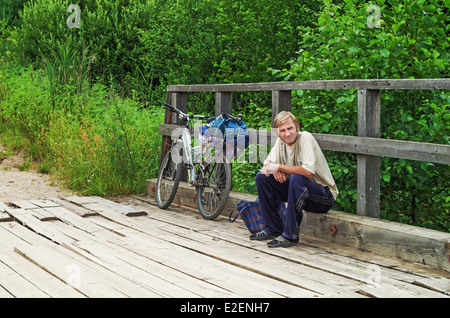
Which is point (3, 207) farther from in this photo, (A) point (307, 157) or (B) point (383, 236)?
(B) point (383, 236)

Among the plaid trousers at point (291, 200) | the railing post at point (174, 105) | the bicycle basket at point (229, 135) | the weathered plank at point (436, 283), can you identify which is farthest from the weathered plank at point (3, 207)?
the weathered plank at point (436, 283)

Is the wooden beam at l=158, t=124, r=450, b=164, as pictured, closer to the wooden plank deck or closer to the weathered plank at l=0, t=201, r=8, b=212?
the wooden plank deck

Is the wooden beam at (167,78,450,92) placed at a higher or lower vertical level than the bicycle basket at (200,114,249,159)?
higher

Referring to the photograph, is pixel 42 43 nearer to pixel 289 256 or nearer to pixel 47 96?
pixel 47 96

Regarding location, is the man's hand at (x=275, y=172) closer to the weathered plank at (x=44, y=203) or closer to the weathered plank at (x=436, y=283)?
the weathered plank at (x=436, y=283)

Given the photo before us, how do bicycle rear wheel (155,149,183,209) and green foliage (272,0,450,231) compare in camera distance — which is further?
bicycle rear wheel (155,149,183,209)

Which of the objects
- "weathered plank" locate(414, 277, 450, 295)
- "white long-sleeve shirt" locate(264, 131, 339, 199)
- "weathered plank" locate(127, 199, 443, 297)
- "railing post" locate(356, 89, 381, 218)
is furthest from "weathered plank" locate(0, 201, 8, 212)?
"weathered plank" locate(414, 277, 450, 295)

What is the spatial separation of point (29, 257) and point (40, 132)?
704cm

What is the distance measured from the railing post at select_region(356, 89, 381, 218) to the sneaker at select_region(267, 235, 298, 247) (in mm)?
714

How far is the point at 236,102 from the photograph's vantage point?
13562mm

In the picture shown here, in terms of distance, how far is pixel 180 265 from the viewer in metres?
5.06

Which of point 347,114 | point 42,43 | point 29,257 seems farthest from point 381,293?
point 42,43

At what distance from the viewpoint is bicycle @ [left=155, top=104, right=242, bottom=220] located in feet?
23.1

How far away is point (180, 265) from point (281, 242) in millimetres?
1029
